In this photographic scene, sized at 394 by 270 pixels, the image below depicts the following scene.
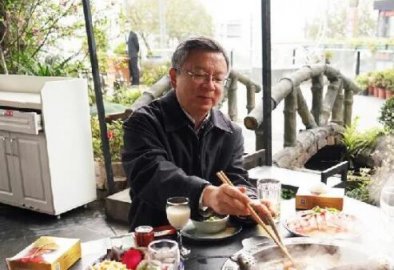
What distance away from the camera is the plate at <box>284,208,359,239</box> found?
155 centimetres

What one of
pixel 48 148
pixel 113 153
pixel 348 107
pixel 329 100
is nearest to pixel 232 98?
pixel 329 100

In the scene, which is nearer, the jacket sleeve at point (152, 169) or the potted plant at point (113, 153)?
the jacket sleeve at point (152, 169)

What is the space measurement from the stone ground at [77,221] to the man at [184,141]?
5.82 feet

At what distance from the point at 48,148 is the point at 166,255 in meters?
3.11

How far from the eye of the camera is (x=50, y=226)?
4.12m

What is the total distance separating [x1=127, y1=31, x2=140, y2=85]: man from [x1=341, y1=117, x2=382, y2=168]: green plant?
104 inches

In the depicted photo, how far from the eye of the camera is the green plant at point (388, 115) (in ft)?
12.8

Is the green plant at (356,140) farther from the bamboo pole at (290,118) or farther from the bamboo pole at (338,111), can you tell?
the bamboo pole at (290,118)

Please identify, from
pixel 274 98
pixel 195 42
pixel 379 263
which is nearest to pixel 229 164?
pixel 195 42

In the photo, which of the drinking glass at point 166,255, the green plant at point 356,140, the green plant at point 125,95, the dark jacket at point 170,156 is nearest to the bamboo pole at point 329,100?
the green plant at point 356,140

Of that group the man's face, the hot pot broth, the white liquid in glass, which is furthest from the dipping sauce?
the man's face

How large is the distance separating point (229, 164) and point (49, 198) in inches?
107

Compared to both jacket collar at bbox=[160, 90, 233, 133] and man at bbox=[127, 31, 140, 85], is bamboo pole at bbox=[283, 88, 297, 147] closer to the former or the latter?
man at bbox=[127, 31, 140, 85]

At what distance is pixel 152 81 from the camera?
17.3 ft
